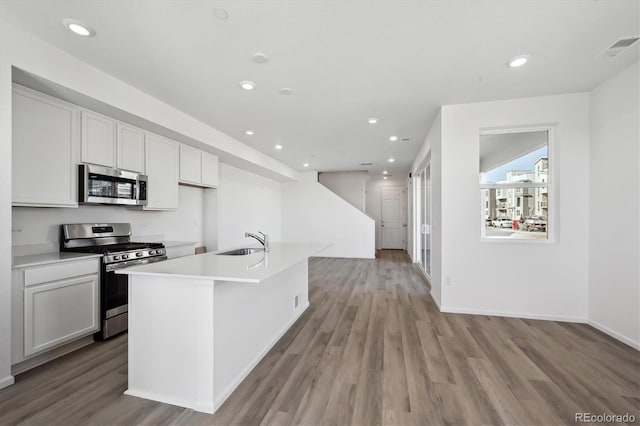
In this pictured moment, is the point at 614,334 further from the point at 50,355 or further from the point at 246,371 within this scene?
the point at 50,355

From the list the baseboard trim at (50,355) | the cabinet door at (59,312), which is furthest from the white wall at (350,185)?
the baseboard trim at (50,355)

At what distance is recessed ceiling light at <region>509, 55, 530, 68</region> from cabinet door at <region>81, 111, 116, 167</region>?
4.08 metres

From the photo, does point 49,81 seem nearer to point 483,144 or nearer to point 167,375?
point 167,375

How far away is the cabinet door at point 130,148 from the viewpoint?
3083 millimetres

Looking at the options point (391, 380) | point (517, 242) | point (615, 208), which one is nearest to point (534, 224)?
point (517, 242)

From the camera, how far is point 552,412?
1716 mm

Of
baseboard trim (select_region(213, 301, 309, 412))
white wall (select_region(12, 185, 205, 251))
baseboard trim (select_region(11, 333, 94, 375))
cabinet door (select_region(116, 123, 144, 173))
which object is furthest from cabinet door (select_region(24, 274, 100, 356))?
baseboard trim (select_region(213, 301, 309, 412))

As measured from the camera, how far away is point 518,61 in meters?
2.50

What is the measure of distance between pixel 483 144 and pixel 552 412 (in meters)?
2.91

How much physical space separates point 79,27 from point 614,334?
5.51 meters

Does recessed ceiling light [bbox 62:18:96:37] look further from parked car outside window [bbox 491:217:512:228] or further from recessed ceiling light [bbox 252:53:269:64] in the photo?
parked car outside window [bbox 491:217:512:228]

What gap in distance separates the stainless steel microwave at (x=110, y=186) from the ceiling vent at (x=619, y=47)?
4.81 metres

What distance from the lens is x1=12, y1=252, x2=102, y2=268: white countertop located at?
6.98 feet

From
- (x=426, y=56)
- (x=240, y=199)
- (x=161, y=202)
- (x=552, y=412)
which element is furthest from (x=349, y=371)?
(x=240, y=199)
